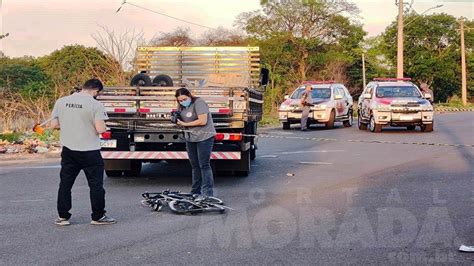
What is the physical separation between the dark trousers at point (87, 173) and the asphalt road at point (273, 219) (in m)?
0.25

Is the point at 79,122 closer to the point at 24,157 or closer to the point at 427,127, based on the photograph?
the point at 24,157

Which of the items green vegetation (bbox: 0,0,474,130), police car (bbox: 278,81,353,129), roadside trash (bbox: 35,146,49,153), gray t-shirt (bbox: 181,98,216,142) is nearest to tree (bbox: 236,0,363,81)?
green vegetation (bbox: 0,0,474,130)

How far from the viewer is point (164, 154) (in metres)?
11.2

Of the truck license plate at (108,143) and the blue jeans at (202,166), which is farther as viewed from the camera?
the truck license plate at (108,143)

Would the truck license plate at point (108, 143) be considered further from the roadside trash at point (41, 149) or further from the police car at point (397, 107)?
the police car at point (397, 107)

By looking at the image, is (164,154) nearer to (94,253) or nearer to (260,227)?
(260,227)

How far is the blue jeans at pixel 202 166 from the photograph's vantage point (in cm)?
942

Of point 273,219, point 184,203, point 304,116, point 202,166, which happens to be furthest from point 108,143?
point 304,116

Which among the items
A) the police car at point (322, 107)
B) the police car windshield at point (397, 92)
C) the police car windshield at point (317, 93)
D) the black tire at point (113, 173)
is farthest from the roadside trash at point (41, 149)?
the police car windshield at point (317, 93)

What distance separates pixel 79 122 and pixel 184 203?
171cm

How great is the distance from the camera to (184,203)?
8898 millimetres

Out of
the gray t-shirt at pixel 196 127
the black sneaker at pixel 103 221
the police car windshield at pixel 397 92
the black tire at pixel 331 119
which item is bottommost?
the black sneaker at pixel 103 221

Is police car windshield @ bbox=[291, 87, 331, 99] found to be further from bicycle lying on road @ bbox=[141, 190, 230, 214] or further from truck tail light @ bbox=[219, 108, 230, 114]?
bicycle lying on road @ bbox=[141, 190, 230, 214]

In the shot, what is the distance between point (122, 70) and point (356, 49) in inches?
1687
